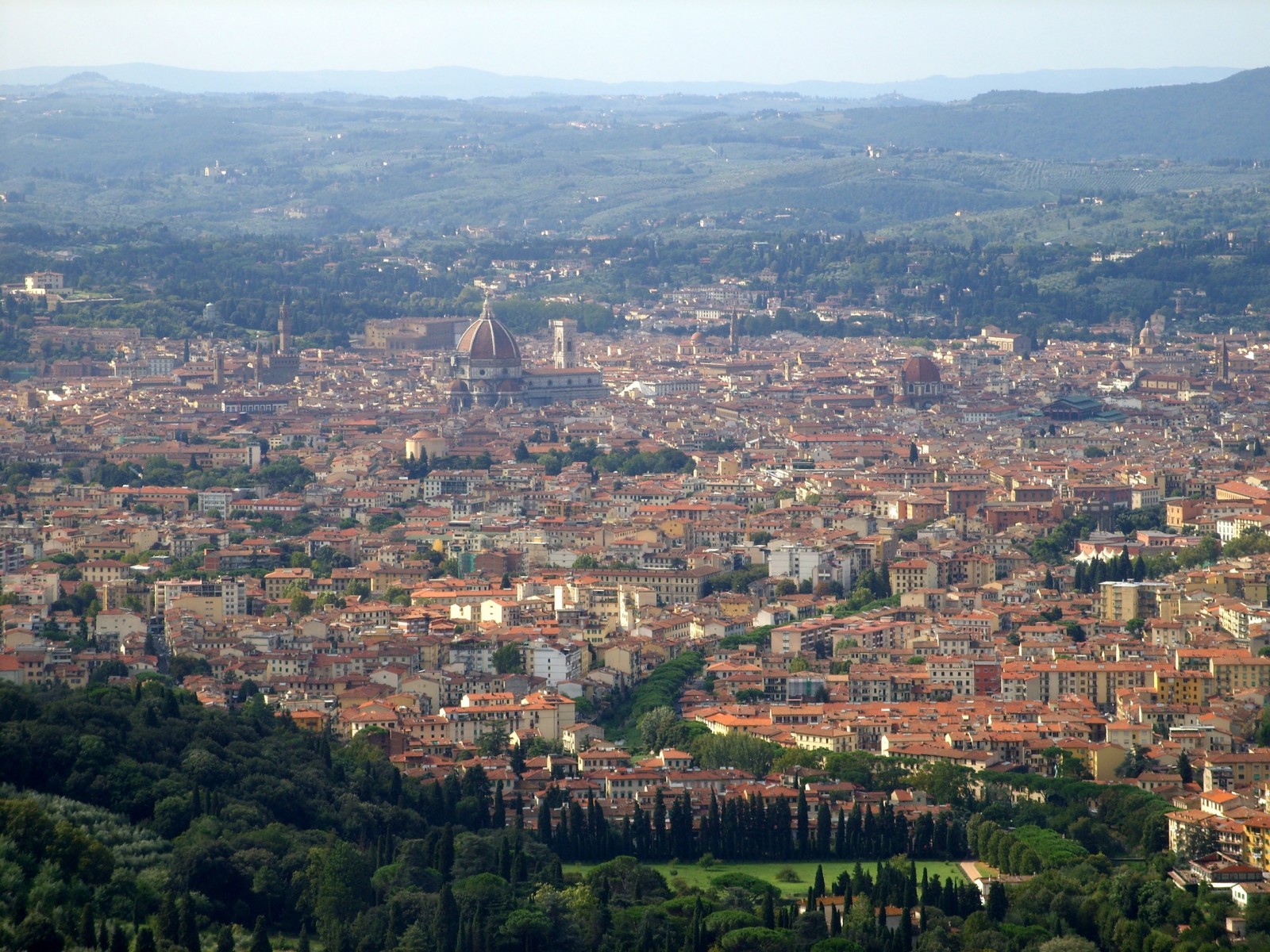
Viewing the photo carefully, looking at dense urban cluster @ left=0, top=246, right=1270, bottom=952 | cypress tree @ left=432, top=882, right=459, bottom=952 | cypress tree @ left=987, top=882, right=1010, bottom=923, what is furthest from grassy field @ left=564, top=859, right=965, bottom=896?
cypress tree @ left=432, top=882, right=459, bottom=952

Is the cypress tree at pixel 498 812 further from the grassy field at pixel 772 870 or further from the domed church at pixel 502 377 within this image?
the domed church at pixel 502 377

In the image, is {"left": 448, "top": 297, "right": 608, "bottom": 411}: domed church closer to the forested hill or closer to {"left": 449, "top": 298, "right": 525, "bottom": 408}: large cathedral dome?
{"left": 449, "top": 298, "right": 525, "bottom": 408}: large cathedral dome

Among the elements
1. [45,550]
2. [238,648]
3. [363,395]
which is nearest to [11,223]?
[363,395]

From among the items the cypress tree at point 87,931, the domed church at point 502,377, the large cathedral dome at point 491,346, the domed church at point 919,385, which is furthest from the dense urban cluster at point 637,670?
the large cathedral dome at point 491,346

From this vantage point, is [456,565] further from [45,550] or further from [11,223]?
[11,223]

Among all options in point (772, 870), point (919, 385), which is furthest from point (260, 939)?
point (919, 385)

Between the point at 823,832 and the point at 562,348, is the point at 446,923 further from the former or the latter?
the point at 562,348
